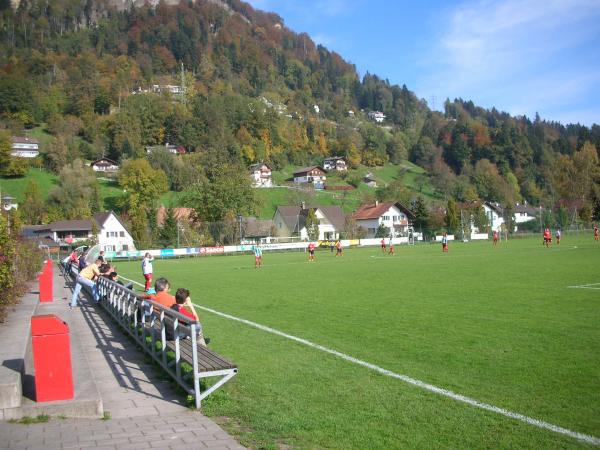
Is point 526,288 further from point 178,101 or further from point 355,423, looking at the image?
point 178,101

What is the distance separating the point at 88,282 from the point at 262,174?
115 metres

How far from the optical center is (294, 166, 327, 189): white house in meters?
133

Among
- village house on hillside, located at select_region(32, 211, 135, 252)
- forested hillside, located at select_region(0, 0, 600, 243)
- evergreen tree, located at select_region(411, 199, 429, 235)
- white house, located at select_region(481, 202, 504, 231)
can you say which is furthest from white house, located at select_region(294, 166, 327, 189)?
village house on hillside, located at select_region(32, 211, 135, 252)

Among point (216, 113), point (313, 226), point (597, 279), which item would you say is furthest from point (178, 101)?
point (597, 279)

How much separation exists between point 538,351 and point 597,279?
38.3 feet

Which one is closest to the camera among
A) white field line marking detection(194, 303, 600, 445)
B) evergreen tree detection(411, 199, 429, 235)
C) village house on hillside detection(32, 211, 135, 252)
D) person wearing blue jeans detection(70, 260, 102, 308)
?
white field line marking detection(194, 303, 600, 445)

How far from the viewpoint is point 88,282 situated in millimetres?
16953

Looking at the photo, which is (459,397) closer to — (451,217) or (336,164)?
(451,217)

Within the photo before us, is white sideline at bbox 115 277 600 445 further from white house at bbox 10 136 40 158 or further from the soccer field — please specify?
white house at bbox 10 136 40 158

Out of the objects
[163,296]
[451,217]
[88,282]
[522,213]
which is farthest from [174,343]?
[522,213]

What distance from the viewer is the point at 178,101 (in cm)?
16275

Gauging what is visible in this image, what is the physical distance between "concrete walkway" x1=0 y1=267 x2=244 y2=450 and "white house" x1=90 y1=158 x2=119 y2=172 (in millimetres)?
118042

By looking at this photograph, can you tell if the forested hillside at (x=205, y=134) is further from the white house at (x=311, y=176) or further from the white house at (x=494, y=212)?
the white house at (x=311, y=176)

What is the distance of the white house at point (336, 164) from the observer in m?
148
